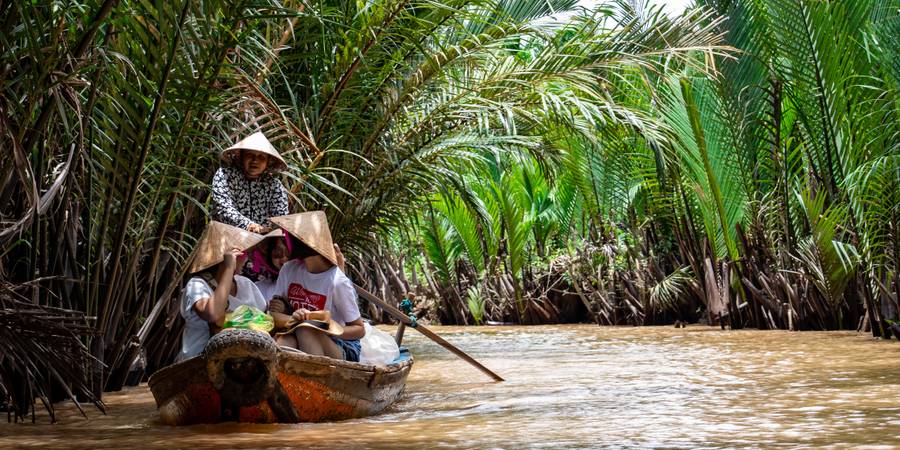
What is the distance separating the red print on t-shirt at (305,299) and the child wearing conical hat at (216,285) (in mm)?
163

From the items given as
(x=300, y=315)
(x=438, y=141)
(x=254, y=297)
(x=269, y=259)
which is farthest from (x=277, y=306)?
(x=438, y=141)

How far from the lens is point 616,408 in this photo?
5.35 m

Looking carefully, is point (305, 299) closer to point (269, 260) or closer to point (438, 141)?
point (269, 260)

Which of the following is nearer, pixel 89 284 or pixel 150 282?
pixel 89 284

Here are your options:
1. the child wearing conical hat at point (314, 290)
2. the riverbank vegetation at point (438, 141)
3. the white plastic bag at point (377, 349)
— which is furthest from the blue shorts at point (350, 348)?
the riverbank vegetation at point (438, 141)

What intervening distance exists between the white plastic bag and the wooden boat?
0.61 metres

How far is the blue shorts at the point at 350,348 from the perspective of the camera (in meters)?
5.54

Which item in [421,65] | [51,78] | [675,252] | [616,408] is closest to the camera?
[51,78]

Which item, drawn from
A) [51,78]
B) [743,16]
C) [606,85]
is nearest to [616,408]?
[51,78]

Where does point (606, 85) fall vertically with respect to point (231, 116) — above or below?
above

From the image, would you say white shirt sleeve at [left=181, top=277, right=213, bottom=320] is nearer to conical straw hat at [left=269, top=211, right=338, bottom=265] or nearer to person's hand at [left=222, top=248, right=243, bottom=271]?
person's hand at [left=222, top=248, right=243, bottom=271]

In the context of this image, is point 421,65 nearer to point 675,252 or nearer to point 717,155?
point 717,155

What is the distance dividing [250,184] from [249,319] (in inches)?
50.5

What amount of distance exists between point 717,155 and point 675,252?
3351 millimetres
